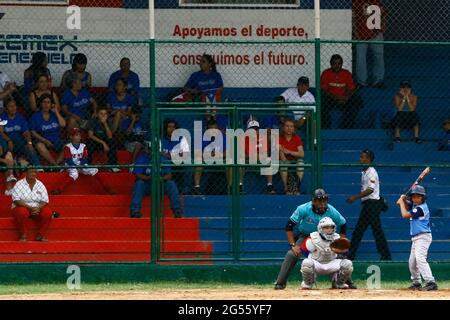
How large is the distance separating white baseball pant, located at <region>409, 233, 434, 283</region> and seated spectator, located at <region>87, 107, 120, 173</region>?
4740mm

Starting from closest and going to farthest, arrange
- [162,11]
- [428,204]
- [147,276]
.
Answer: [147,276] → [428,204] → [162,11]

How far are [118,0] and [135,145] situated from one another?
345cm

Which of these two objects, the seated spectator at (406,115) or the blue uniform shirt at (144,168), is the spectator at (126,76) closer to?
the blue uniform shirt at (144,168)

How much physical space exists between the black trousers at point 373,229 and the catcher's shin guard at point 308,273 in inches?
77.0

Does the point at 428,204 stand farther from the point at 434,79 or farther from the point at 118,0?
the point at 118,0

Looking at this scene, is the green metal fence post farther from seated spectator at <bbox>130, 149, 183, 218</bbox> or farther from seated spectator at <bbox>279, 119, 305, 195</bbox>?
seated spectator at <bbox>279, 119, 305, 195</bbox>

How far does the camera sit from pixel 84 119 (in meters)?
23.1

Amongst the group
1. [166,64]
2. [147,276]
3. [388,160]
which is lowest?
[147,276]

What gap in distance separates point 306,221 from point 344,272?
0.94m

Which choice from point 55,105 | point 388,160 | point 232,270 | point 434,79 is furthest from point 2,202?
point 434,79

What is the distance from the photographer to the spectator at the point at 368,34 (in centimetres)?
2550

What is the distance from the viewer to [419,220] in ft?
69.9

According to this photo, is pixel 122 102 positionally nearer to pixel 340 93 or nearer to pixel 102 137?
pixel 102 137

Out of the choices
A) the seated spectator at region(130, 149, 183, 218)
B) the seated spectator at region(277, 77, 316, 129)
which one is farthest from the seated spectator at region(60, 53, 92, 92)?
the seated spectator at region(277, 77, 316, 129)
